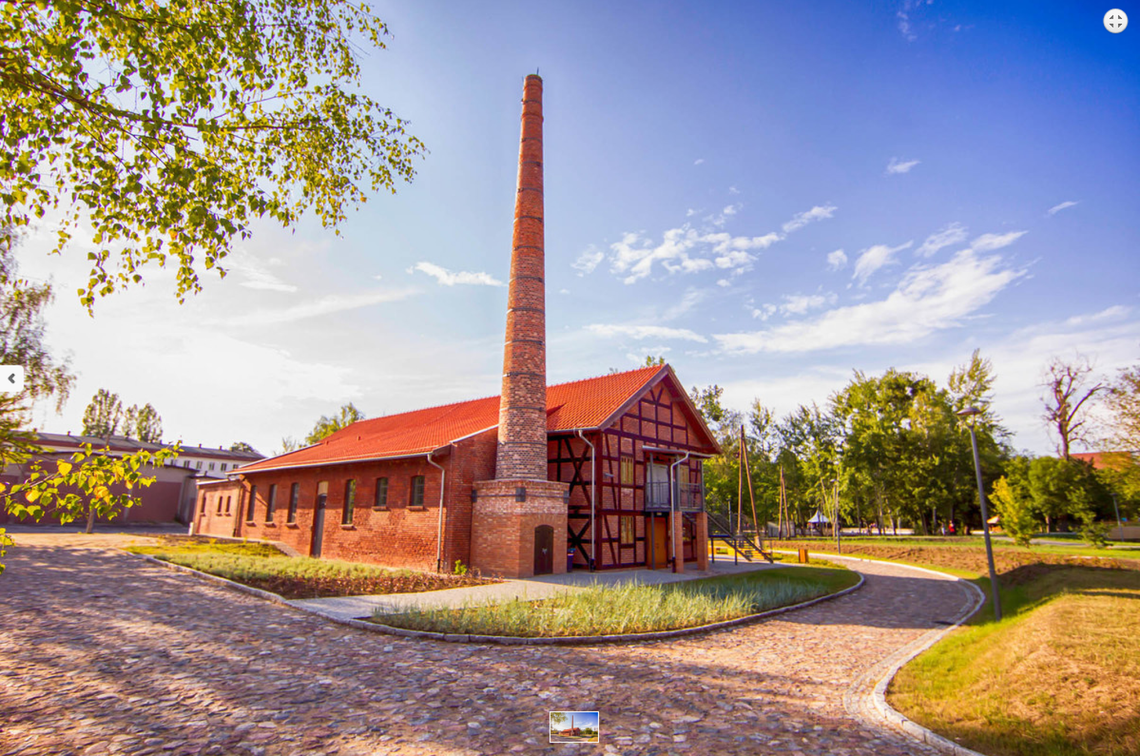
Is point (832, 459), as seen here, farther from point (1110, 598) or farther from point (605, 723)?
point (605, 723)

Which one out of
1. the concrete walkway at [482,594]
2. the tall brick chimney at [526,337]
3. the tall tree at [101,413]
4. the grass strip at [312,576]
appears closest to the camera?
the concrete walkway at [482,594]

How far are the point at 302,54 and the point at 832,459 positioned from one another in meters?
51.1

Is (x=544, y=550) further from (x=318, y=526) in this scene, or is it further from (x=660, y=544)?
(x=318, y=526)

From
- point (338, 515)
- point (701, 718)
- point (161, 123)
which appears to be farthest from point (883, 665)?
point (338, 515)

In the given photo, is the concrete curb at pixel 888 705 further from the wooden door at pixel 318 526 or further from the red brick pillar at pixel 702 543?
the wooden door at pixel 318 526

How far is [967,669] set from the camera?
7.75 metres

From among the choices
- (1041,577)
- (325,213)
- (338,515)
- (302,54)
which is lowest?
(1041,577)

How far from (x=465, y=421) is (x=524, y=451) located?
5407mm

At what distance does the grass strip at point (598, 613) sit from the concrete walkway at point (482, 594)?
0.56m

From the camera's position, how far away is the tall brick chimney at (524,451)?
56.2ft

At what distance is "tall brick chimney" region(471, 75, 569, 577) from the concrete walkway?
1.08 metres

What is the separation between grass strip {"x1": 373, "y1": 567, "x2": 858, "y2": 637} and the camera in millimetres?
9156

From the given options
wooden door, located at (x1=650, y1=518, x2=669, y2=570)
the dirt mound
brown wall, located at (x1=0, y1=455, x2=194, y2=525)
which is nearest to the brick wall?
wooden door, located at (x1=650, y1=518, x2=669, y2=570)

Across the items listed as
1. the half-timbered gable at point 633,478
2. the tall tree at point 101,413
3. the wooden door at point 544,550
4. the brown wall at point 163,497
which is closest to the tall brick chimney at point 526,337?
the wooden door at point 544,550
